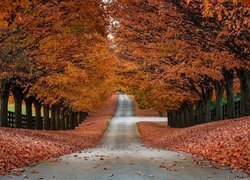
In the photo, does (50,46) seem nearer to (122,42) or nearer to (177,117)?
(122,42)

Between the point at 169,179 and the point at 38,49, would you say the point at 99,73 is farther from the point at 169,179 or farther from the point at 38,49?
the point at 169,179

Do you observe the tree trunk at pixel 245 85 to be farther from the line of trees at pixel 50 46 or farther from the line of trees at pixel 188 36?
the line of trees at pixel 50 46

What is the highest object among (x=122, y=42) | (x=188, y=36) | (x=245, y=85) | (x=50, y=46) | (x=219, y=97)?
(x=122, y=42)

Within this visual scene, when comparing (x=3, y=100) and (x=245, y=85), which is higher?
(x=245, y=85)

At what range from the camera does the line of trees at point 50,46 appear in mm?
13047

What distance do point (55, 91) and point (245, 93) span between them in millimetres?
12060

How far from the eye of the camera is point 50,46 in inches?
774

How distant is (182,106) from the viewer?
149 feet

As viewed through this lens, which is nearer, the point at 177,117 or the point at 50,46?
the point at 50,46

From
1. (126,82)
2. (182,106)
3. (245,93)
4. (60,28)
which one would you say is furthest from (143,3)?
(182,106)

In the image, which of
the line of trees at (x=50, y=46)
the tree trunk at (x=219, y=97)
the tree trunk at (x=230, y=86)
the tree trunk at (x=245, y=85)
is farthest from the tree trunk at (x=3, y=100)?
the tree trunk at (x=219, y=97)

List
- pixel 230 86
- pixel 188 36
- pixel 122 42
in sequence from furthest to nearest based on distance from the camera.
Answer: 1. pixel 230 86
2. pixel 122 42
3. pixel 188 36

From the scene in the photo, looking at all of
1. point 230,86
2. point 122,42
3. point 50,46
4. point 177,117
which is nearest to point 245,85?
point 230,86

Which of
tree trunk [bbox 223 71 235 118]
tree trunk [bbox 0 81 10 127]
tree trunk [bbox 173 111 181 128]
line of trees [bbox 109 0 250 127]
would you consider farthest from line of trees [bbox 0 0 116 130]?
tree trunk [bbox 173 111 181 128]
